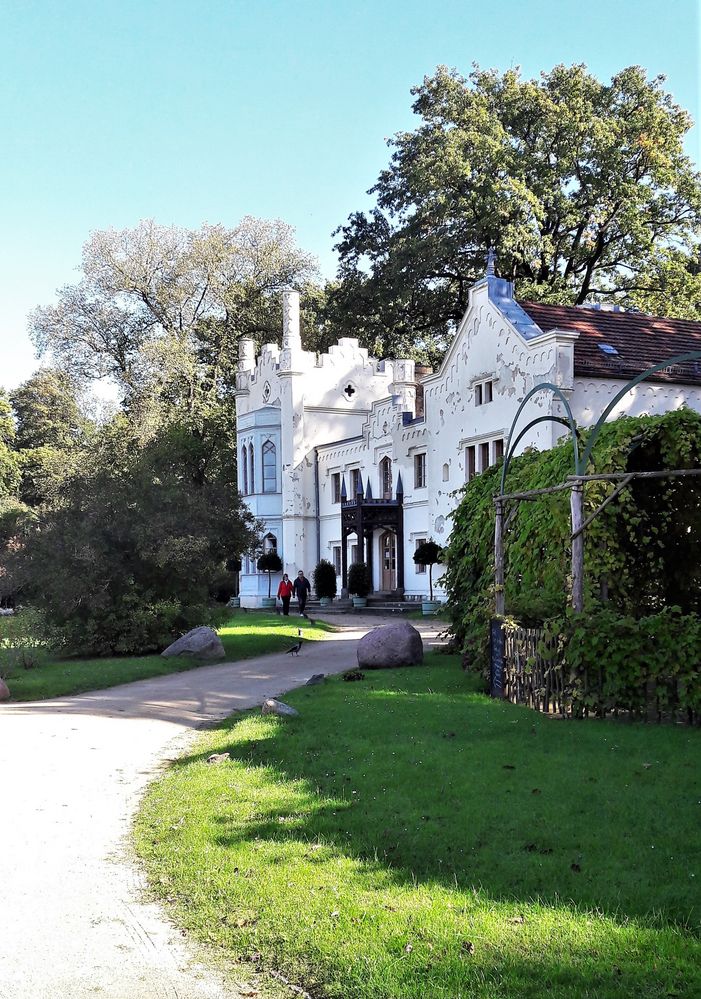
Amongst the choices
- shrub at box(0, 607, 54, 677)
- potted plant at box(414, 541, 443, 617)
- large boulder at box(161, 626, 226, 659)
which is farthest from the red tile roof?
shrub at box(0, 607, 54, 677)

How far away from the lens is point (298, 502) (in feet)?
169

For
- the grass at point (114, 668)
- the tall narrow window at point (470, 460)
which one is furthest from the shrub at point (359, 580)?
the grass at point (114, 668)

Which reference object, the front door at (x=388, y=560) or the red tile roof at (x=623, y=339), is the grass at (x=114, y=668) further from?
the front door at (x=388, y=560)

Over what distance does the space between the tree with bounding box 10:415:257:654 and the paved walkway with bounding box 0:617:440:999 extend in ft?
18.7

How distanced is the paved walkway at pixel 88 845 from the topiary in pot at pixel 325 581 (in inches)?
1197

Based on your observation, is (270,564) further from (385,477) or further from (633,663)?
(633,663)

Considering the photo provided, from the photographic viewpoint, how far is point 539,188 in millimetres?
43312

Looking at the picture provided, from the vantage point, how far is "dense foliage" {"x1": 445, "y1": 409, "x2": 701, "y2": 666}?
45.9 feet

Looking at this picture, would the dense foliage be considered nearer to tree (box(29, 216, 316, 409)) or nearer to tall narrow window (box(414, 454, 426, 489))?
tall narrow window (box(414, 454, 426, 489))

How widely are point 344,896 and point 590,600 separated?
7.37m

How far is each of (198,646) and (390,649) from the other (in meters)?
5.36

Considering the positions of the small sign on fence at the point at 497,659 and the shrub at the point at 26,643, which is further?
the shrub at the point at 26,643

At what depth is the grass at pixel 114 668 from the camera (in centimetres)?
1798

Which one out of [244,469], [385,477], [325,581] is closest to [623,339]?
[385,477]
